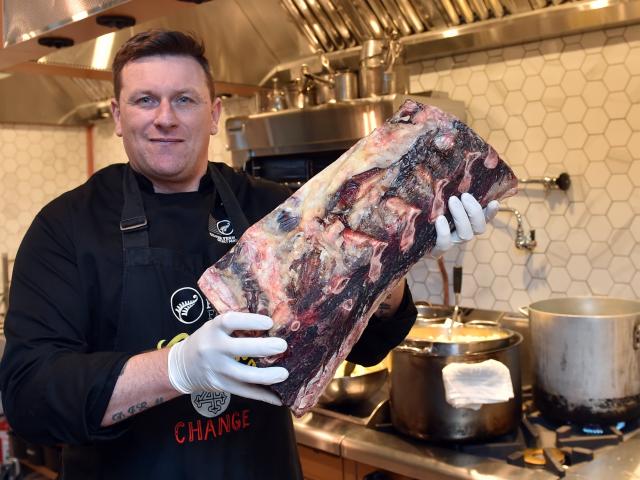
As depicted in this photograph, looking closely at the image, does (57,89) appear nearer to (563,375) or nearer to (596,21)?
(596,21)

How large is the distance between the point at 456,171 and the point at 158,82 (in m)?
0.62

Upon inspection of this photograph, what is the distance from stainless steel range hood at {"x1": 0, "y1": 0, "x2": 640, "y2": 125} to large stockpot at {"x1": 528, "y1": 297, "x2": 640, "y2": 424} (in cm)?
94

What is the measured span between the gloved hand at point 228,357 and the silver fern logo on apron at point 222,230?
0.40 metres

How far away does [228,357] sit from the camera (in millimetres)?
963

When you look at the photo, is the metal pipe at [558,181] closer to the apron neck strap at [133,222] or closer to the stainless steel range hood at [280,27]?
the stainless steel range hood at [280,27]

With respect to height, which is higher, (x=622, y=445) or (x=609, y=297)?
(x=609, y=297)

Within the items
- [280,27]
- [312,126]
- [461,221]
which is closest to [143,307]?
[461,221]

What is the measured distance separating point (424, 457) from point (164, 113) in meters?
1.06

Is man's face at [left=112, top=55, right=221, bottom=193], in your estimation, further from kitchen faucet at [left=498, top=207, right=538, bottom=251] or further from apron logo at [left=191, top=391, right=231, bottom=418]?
kitchen faucet at [left=498, top=207, right=538, bottom=251]

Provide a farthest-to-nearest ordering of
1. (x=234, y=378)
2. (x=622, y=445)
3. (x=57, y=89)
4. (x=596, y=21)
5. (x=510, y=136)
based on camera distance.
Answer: (x=57, y=89)
(x=510, y=136)
(x=596, y=21)
(x=622, y=445)
(x=234, y=378)

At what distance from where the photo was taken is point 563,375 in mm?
1840

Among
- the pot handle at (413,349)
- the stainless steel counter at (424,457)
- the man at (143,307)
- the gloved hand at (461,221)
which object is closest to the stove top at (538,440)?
the stainless steel counter at (424,457)

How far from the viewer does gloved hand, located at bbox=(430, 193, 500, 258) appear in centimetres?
106

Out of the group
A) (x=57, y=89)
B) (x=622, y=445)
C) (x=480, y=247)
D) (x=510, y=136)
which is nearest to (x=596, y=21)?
(x=510, y=136)
